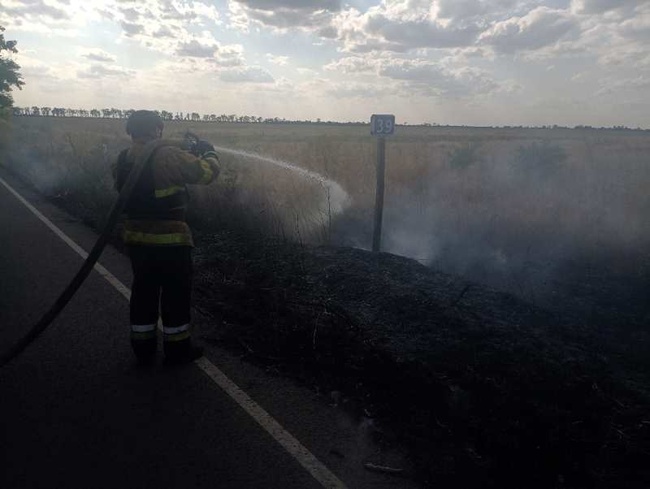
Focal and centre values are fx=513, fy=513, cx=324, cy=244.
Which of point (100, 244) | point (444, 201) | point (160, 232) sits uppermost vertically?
point (160, 232)

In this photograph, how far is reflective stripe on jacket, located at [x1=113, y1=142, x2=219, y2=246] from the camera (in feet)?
13.0

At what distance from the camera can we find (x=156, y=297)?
4.21 metres

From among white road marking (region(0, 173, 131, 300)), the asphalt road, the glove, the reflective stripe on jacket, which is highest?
the glove

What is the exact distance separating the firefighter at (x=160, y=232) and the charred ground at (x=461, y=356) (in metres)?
0.76

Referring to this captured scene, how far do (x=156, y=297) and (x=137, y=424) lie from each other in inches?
44.1

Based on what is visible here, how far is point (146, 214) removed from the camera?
407cm

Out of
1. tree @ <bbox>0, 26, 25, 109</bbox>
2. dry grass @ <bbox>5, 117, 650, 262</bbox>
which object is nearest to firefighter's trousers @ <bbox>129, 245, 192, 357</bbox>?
dry grass @ <bbox>5, 117, 650, 262</bbox>

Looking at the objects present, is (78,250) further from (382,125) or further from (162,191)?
(382,125)

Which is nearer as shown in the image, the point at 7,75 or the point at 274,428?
the point at 274,428

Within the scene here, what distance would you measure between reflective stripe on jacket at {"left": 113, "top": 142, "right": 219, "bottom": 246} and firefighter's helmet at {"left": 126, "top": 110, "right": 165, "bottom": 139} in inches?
3.4

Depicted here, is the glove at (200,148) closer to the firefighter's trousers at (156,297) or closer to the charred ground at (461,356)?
the firefighter's trousers at (156,297)

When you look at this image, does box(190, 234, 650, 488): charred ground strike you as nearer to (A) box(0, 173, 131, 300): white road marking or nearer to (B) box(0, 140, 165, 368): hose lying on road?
(A) box(0, 173, 131, 300): white road marking

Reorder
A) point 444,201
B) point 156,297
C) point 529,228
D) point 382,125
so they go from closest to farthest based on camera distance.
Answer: point 156,297 < point 382,125 < point 529,228 < point 444,201

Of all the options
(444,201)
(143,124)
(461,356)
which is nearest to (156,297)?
A: (143,124)
